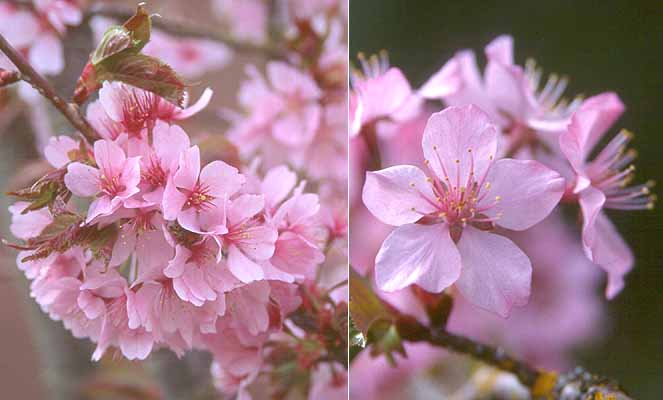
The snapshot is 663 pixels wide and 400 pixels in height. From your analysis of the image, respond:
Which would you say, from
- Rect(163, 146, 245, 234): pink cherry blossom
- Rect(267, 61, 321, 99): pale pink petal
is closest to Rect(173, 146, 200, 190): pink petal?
Rect(163, 146, 245, 234): pink cherry blossom

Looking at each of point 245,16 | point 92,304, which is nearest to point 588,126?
point 92,304

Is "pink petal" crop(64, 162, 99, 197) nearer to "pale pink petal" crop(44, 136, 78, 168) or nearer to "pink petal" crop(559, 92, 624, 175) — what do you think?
"pale pink petal" crop(44, 136, 78, 168)

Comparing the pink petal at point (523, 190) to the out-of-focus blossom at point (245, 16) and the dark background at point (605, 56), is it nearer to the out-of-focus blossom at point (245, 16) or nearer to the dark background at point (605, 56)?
the dark background at point (605, 56)

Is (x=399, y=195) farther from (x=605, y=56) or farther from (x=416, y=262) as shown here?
(x=605, y=56)

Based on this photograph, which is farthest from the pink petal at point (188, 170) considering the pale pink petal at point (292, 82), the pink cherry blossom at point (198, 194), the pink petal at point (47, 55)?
the pale pink petal at point (292, 82)

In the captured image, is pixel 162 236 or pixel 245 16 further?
pixel 245 16

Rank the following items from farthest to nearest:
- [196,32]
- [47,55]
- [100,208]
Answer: [196,32] < [47,55] < [100,208]

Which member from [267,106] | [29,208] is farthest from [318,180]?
[29,208]
